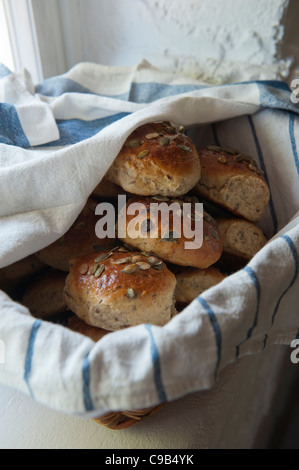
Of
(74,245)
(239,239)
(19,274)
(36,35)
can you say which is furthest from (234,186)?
(36,35)

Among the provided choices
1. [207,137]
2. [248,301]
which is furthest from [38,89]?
[248,301]

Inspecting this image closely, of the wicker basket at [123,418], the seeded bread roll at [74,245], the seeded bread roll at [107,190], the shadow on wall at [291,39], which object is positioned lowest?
the wicker basket at [123,418]

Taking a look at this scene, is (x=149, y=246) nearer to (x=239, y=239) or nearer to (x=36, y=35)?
(x=239, y=239)

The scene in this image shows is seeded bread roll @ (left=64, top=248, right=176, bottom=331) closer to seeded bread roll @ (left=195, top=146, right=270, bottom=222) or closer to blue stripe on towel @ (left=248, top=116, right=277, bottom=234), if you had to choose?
seeded bread roll @ (left=195, top=146, right=270, bottom=222)

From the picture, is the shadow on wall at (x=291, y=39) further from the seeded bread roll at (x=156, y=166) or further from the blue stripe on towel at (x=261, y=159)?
the seeded bread roll at (x=156, y=166)

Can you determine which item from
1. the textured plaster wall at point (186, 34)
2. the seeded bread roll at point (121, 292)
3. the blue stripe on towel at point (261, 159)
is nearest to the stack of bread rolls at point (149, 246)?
the seeded bread roll at point (121, 292)
